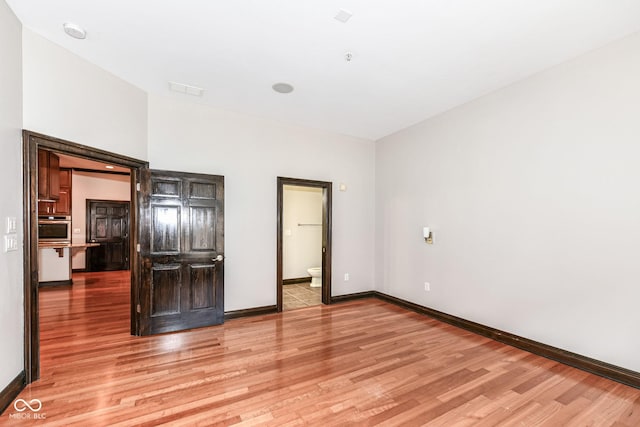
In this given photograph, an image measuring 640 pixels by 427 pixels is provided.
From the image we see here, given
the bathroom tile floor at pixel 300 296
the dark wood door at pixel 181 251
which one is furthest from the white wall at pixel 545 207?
the dark wood door at pixel 181 251

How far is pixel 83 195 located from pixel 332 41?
8.30m

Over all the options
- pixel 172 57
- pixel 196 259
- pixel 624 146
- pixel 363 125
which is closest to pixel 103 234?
pixel 196 259

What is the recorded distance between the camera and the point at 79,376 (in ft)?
8.48

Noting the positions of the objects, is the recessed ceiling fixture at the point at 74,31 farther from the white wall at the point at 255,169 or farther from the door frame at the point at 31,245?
the white wall at the point at 255,169

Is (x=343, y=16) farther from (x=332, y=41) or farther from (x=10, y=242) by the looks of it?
(x=10, y=242)

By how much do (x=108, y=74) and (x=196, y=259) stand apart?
2330 millimetres

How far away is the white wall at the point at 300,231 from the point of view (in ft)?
21.5

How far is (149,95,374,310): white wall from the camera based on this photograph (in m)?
3.85

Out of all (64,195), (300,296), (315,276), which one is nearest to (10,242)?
(300,296)

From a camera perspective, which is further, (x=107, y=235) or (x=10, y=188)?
(x=107, y=235)

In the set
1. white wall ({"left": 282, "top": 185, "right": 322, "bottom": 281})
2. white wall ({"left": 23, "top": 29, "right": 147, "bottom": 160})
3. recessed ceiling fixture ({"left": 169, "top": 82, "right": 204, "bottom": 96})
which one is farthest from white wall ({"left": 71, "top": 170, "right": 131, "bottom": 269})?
recessed ceiling fixture ({"left": 169, "top": 82, "right": 204, "bottom": 96})

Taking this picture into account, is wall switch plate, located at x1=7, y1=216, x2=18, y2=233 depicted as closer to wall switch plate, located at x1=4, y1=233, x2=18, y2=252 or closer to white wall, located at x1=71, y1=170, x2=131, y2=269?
wall switch plate, located at x1=4, y1=233, x2=18, y2=252

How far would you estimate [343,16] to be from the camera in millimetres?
2260

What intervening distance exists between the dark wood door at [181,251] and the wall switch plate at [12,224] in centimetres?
124
